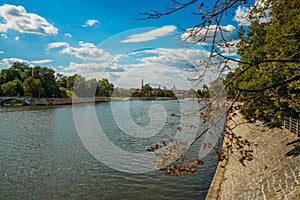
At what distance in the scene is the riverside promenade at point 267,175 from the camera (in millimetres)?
7754

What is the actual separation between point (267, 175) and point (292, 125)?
498 cm

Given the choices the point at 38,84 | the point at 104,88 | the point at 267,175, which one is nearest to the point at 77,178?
the point at 267,175

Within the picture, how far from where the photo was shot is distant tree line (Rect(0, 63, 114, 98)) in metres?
78.3

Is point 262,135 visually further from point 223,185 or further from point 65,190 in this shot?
point 65,190

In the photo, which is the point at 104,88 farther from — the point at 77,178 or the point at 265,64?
the point at 265,64

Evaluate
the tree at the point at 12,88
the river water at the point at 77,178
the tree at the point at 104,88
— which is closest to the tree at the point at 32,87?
the tree at the point at 12,88

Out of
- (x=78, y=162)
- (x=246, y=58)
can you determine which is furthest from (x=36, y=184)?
(x=246, y=58)

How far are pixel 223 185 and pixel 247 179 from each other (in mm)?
1143

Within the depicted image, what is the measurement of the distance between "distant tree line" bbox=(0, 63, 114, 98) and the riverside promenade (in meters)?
70.4

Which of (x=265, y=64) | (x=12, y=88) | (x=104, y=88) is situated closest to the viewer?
(x=265, y=64)

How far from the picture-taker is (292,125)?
13.1m

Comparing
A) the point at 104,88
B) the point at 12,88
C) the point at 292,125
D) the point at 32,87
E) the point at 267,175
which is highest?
the point at 104,88

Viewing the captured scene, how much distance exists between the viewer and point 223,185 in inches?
424

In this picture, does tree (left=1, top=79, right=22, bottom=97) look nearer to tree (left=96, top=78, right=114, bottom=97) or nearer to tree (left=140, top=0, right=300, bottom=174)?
tree (left=96, top=78, right=114, bottom=97)
